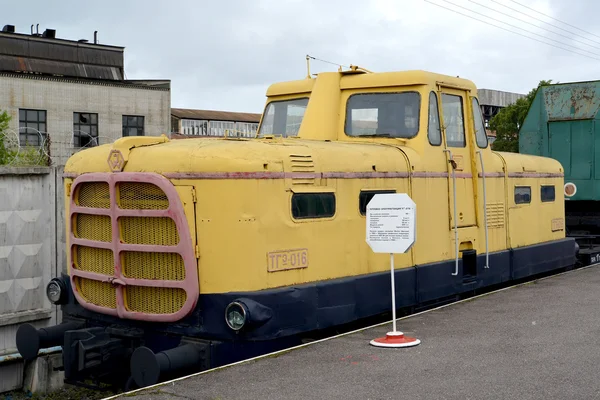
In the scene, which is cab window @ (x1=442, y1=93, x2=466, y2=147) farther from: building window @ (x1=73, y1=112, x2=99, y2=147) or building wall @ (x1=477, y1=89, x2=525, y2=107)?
building wall @ (x1=477, y1=89, x2=525, y2=107)

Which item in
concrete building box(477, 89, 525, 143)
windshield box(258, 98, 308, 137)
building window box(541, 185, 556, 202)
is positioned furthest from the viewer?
concrete building box(477, 89, 525, 143)

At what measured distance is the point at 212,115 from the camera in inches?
2507

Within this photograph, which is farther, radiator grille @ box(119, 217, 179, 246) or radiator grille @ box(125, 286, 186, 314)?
radiator grille @ box(125, 286, 186, 314)

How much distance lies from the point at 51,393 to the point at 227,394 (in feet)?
12.4

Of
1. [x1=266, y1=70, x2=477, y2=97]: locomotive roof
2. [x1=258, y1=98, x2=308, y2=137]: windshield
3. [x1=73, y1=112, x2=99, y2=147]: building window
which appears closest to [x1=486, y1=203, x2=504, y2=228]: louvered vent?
[x1=266, y1=70, x2=477, y2=97]: locomotive roof

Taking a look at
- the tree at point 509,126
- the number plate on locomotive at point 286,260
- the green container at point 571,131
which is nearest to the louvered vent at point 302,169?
the number plate on locomotive at point 286,260

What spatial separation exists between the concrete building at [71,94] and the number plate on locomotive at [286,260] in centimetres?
3038

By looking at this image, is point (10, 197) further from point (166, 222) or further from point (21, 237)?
point (166, 222)

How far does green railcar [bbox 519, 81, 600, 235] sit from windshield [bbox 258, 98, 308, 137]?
6407 millimetres

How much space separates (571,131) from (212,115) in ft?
171

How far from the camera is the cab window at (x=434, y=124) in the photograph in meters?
8.23

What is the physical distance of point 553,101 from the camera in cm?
1360

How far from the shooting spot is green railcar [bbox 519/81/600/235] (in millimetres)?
13148

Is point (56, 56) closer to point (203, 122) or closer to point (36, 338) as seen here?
point (203, 122)
